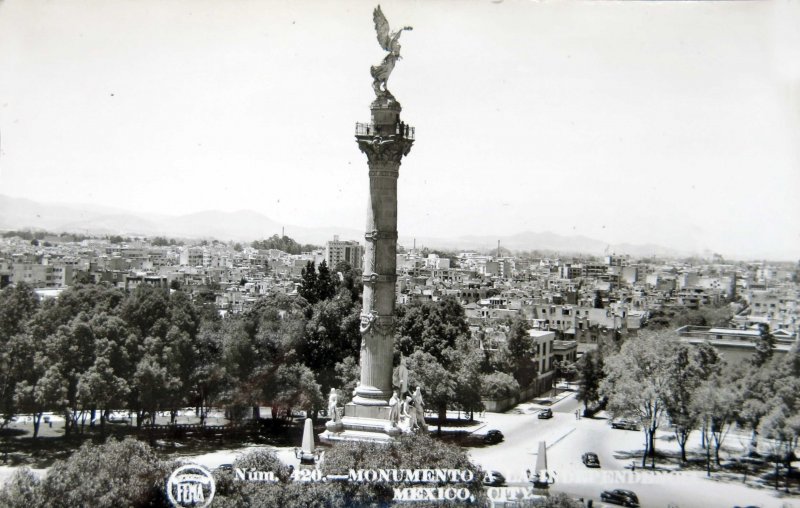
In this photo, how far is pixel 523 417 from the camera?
45.9 metres

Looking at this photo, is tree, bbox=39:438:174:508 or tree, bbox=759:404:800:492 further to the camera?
tree, bbox=759:404:800:492

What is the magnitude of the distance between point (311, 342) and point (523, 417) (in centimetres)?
1494

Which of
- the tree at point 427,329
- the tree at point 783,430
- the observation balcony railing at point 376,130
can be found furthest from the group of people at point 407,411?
the tree at point 427,329

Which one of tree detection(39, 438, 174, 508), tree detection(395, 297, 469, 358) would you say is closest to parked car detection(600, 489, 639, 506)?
tree detection(39, 438, 174, 508)

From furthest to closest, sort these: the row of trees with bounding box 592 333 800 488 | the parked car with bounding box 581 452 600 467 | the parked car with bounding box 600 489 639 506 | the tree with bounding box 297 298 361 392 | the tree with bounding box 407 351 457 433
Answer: the tree with bounding box 297 298 361 392
the tree with bounding box 407 351 457 433
the parked car with bounding box 581 452 600 467
the row of trees with bounding box 592 333 800 488
the parked car with bounding box 600 489 639 506

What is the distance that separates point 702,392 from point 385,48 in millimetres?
20022

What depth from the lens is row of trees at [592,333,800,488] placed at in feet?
94.1

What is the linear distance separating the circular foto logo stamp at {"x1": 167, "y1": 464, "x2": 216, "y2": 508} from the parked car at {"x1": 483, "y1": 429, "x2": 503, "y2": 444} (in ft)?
73.1

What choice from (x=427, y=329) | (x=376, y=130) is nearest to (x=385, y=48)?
(x=376, y=130)

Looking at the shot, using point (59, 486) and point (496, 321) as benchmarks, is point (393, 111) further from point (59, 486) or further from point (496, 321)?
point (496, 321)

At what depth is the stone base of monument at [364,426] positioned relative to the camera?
23156 millimetres

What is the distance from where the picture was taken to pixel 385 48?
24219 mm

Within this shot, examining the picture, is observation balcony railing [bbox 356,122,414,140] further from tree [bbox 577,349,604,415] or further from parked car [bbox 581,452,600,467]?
tree [bbox 577,349,604,415]

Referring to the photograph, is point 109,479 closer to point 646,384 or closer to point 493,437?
point 493,437
